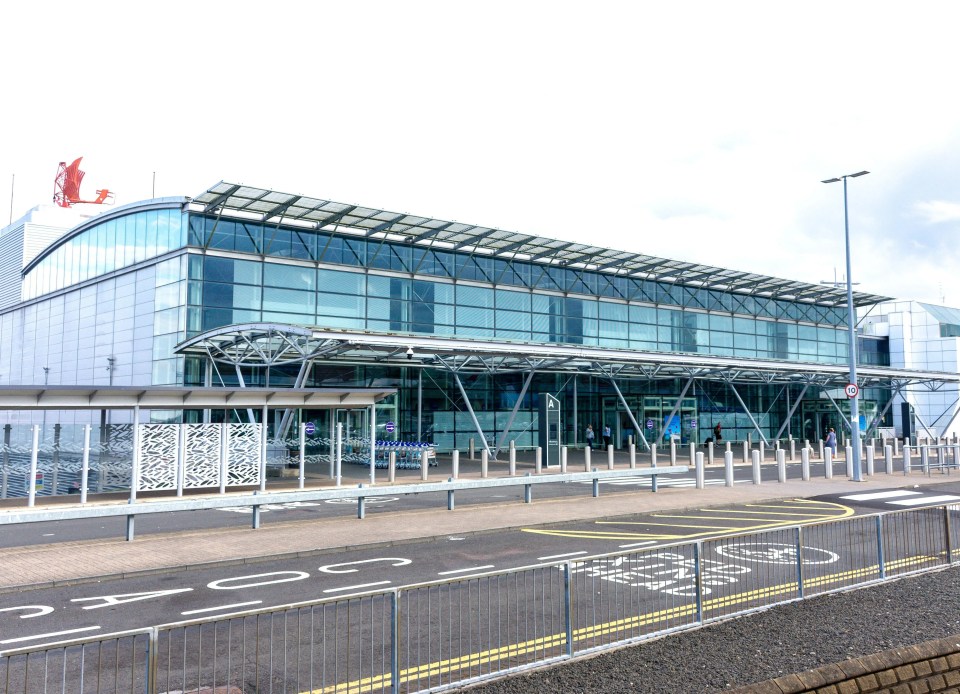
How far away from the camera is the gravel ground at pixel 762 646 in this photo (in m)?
6.10

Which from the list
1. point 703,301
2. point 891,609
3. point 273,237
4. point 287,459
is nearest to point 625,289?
point 703,301

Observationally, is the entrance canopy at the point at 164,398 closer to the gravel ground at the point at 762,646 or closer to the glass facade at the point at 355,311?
the glass facade at the point at 355,311

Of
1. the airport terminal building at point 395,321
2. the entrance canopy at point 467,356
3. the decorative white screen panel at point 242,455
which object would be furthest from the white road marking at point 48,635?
the entrance canopy at point 467,356

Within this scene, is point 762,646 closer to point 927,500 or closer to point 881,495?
point 927,500

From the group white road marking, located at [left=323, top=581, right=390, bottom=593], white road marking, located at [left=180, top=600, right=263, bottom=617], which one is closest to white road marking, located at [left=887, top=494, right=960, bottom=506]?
white road marking, located at [left=323, top=581, right=390, bottom=593]

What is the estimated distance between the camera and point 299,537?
46.4 feet

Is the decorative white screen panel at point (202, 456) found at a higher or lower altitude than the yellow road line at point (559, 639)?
higher

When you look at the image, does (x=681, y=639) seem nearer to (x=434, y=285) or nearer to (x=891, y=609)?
(x=891, y=609)

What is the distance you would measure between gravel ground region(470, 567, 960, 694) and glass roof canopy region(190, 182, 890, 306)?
2625 centimetres

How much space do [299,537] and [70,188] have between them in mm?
90063

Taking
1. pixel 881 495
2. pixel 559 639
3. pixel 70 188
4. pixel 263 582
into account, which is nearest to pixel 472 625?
pixel 559 639

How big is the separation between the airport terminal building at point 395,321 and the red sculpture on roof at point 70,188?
49257mm

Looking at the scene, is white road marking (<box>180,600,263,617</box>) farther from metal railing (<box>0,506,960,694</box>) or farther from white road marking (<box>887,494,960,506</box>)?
white road marking (<box>887,494,960,506</box>)

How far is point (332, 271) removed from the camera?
1390 inches
